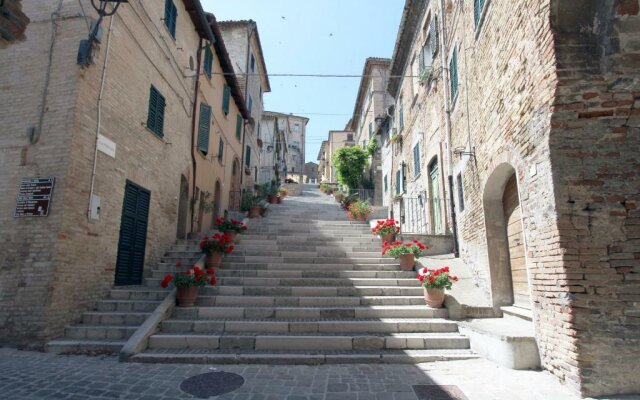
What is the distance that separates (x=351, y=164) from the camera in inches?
1016

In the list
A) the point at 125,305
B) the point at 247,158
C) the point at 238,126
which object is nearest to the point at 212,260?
the point at 125,305

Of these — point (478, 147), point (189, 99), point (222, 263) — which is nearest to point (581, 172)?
point (478, 147)

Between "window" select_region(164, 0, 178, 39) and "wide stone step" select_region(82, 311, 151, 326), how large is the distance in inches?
283

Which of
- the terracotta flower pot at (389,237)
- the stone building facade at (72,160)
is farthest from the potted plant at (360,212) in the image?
the stone building facade at (72,160)

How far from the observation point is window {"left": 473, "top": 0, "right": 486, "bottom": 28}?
7.09m

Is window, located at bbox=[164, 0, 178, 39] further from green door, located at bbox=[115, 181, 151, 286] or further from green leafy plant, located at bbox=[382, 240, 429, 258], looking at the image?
green leafy plant, located at bbox=[382, 240, 429, 258]

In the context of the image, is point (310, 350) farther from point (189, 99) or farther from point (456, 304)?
point (189, 99)

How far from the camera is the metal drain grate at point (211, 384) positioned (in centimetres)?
407

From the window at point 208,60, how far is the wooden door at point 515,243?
10246 millimetres

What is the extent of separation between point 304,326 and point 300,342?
A: 38 cm

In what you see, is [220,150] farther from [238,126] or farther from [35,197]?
[35,197]

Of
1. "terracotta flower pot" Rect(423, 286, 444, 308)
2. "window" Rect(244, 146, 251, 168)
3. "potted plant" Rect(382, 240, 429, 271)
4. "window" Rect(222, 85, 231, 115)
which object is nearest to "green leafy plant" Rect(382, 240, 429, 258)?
"potted plant" Rect(382, 240, 429, 271)

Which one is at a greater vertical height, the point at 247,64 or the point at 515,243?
the point at 247,64

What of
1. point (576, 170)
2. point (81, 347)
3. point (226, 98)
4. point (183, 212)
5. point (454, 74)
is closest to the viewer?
point (576, 170)
